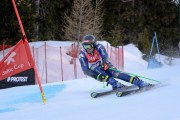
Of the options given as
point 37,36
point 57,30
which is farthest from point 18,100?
point 57,30

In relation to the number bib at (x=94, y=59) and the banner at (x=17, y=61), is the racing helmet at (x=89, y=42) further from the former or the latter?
the banner at (x=17, y=61)

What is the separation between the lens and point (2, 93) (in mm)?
9656

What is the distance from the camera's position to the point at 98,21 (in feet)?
97.5

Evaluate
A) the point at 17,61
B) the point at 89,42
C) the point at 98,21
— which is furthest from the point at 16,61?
the point at 98,21

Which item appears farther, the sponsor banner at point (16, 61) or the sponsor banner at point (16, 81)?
the sponsor banner at point (16, 81)

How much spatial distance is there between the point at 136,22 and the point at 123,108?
3311 centimetres

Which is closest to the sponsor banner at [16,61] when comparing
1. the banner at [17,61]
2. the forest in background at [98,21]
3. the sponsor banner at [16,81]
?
the banner at [17,61]

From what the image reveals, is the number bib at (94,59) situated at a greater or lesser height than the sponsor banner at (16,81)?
greater

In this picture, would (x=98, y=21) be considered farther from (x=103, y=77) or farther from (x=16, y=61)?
(x=16, y=61)

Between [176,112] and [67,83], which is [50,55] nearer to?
[67,83]

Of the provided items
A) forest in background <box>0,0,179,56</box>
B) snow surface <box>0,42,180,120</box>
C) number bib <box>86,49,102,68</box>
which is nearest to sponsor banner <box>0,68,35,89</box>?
snow surface <box>0,42,180,120</box>

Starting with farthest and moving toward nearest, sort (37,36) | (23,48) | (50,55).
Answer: (37,36) < (50,55) < (23,48)

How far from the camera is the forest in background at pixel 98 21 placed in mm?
22844

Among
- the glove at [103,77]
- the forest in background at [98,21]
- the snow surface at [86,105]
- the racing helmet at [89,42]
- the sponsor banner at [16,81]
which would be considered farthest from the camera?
the forest in background at [98,21]
